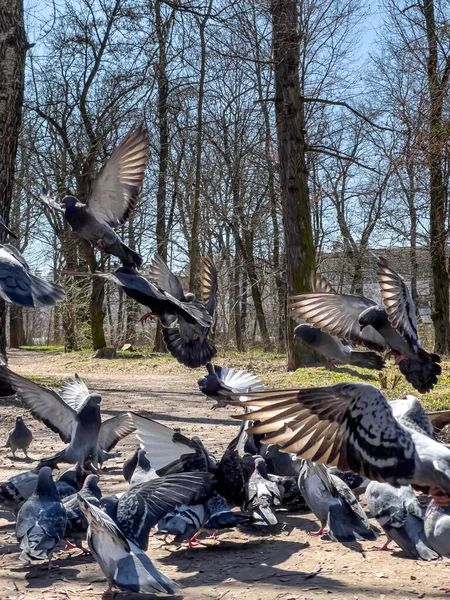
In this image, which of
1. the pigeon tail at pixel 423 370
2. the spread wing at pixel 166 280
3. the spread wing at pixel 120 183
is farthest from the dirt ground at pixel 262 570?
the spread wing at pixel 120 183

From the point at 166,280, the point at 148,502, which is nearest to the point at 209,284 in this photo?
the point at 166,280

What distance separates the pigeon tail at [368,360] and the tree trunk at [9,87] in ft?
15.5

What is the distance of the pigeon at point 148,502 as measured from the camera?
332cm

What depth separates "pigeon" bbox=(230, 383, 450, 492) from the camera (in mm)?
2744

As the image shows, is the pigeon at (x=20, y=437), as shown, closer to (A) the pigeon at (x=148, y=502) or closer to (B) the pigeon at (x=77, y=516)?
(B) the pigeon at (x=77, y=516)

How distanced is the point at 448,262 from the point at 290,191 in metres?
6.81

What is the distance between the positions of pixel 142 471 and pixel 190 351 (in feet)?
3.86

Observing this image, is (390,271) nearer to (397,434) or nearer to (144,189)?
(397,434)

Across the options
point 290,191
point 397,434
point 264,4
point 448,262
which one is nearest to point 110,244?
point 397,434

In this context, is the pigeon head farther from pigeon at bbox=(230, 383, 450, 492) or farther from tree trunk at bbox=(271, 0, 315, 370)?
tree trunk at bbox=(271, 0, 315, 370)

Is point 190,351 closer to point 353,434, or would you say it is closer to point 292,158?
point 353,434

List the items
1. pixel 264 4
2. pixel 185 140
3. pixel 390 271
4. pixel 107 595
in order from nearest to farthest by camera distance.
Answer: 1. pixel 107 595
2. pixel 390 271
3. pixel 264 4
4. pixel 185 140

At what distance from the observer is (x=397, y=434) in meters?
2.79

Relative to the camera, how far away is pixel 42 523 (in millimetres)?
3318
